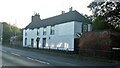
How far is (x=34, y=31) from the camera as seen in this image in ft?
193

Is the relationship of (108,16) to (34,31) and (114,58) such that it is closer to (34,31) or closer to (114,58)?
(114,58)

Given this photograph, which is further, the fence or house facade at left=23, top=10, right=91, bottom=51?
house facade at left=23, top=10, right=91, bottom=51

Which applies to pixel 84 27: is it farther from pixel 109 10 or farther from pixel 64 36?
pixel 109 10

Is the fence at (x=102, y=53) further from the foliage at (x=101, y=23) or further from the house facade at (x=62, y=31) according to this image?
the house facade at (x=62, y=31)

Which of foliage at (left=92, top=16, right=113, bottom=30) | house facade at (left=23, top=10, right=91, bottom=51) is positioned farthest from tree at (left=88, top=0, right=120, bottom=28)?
house facade at (left=23, top=10, right=91, bottom=51)

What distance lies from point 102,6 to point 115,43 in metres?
4.68

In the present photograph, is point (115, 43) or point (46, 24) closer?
point (115, 43)

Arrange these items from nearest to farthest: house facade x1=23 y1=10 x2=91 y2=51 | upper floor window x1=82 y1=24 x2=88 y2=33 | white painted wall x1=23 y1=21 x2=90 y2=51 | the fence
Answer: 1. the fence
2. white painted wall x1=23 y1=21 x2=90 y2=51
3. house facade x1=23 y1=10 x2=91 y2=51
4. upper floor window x1=82 y1=24 x2=88 y2=33

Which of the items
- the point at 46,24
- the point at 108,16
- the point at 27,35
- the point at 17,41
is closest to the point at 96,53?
the point at 108,16

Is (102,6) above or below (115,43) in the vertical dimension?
above

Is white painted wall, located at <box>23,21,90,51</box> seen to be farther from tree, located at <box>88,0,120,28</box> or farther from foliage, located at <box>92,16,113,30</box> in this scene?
tree, located at <box>88,0,120,28</box>

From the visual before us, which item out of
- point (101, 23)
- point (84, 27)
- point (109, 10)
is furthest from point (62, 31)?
point (109, 10)

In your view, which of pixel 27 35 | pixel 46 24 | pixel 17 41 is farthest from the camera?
pixel 17 41

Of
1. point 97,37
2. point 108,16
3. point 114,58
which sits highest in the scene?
point 108,16
